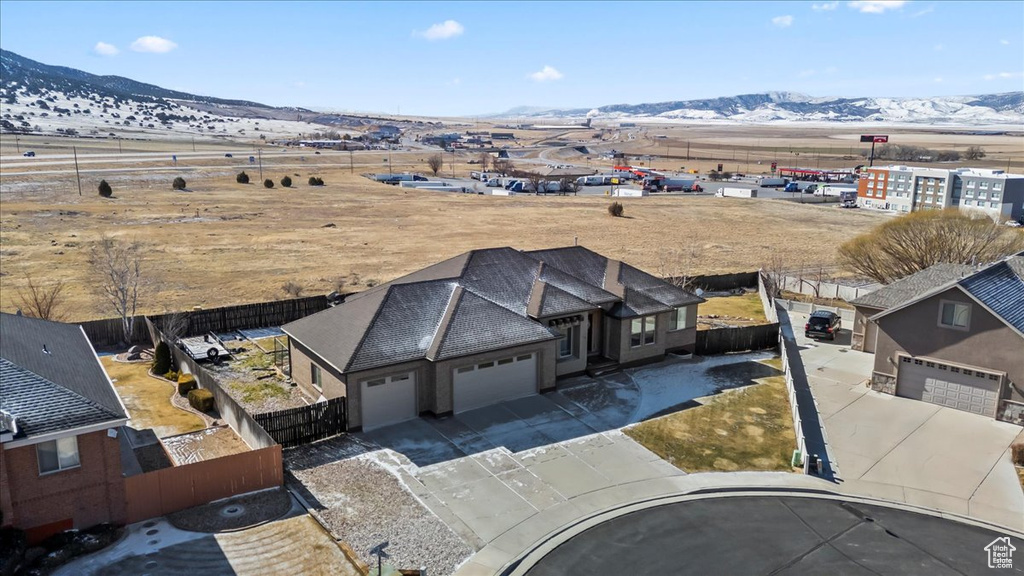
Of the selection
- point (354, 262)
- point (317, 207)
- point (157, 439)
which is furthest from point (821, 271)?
point (317, 207)

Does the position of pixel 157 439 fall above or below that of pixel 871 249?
below

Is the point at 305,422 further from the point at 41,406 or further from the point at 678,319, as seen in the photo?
the point at 678,319

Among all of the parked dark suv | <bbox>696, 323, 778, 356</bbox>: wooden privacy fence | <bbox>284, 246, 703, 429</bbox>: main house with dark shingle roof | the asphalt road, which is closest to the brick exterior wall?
<bbox>284, 246, 703, 429</bbox>: main house with dark shingle roof

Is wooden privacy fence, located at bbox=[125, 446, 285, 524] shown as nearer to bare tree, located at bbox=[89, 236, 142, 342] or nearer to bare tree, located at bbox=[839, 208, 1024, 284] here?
bare tree, located at bbox=[89, 236, 142, 342]

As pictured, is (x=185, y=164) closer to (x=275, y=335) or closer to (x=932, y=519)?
(x=275, y=335)

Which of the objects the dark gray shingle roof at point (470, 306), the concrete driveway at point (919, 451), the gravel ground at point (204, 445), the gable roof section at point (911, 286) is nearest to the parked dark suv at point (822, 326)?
the gable roof section at point (911, 286)

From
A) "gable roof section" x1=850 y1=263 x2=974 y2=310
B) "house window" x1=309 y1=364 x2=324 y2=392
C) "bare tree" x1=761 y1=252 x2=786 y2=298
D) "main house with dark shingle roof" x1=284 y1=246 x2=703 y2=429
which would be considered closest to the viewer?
"main house with dark shingle roof" x1=284 y1=246 x2=703 y2=429

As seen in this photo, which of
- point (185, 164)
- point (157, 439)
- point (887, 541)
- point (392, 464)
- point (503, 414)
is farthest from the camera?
point (185, 164)
